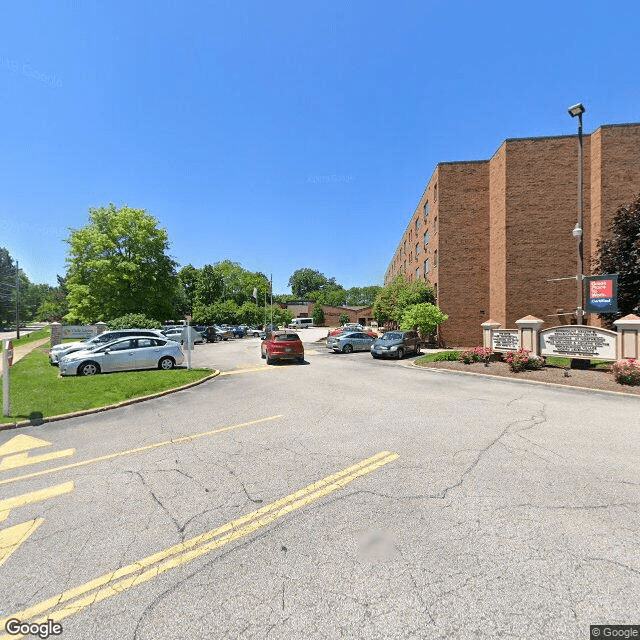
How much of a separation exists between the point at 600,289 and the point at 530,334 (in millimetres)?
3112

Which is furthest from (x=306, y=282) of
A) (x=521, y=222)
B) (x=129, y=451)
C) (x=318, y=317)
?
(x=129, y=451)

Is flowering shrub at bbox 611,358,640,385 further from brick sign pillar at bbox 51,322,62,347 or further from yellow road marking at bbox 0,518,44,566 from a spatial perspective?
brick sign pillar at bbox 51,322,62,347

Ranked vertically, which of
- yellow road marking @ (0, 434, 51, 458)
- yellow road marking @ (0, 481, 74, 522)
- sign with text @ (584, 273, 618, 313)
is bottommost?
yellow road marking @ (0, 434, 51, 458)

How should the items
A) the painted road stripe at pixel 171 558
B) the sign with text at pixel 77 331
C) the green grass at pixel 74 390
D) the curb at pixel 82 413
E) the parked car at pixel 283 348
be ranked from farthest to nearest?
the sign with text at pixel 77 331 → the parked car at pixel 283 348 → the green grass at pixel 74 390 → the curb at pixel 82 413 → the painted road stripe at pixel 171 558

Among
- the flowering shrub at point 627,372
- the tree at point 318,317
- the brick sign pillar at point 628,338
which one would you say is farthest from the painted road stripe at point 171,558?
the tree at point 318,317

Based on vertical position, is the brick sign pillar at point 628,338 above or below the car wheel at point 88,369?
above

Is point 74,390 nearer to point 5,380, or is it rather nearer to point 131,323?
point 5,380

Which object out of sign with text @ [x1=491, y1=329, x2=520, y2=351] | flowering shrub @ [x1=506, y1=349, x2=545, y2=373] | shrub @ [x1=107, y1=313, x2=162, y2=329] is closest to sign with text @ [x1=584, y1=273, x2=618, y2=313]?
sign with text @ [x1=491, y1=329, x2=520, y2=351]

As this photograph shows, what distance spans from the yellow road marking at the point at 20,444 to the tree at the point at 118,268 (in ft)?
89.7

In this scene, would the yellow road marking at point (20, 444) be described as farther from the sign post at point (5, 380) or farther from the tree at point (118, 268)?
the tree at point (118, 268)

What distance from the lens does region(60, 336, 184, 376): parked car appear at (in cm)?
1291

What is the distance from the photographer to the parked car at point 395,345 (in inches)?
808

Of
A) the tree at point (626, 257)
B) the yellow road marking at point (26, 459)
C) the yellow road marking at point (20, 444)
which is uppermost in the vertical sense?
the tree at point (626, 257)

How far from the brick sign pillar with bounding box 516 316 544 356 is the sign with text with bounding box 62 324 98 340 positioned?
25307 millimetres
